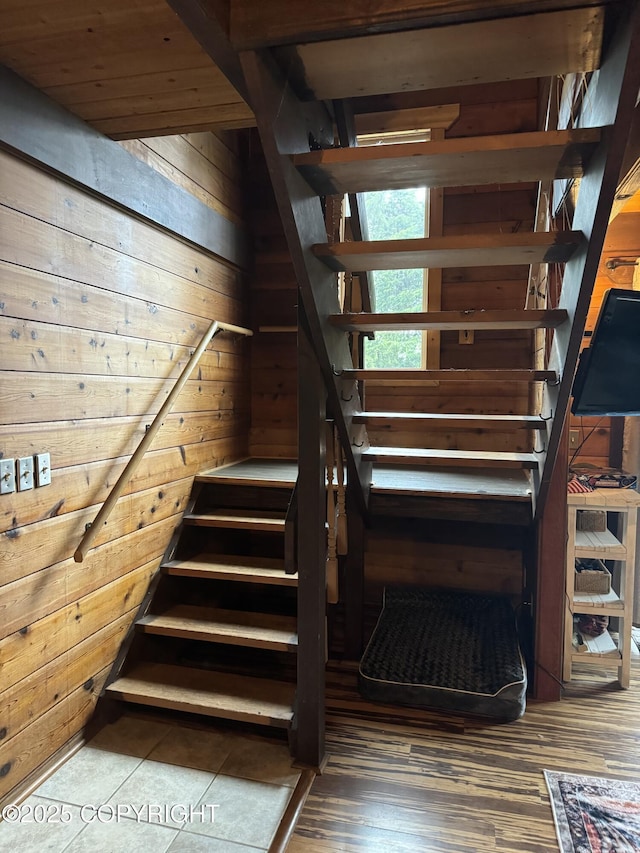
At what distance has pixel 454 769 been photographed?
6.79 ft

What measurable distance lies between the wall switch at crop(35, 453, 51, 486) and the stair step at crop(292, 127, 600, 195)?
1.26 m

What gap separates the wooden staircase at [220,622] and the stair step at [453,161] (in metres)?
1.24

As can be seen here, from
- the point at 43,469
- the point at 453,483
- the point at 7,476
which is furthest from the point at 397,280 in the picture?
the point at 7,476

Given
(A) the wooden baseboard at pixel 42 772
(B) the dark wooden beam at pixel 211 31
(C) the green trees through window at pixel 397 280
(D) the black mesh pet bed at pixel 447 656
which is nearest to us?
(B) the dark wooden beam at pixel 211 31

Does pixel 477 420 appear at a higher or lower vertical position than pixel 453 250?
lower

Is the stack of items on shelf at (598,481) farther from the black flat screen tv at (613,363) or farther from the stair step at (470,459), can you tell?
the black flat screen tv at (613,363)

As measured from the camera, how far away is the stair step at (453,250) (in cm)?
145

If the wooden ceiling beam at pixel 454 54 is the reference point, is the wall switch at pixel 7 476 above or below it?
below

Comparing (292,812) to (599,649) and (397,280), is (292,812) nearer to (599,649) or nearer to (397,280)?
(599,649)

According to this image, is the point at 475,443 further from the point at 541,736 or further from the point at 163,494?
the point at 163,494

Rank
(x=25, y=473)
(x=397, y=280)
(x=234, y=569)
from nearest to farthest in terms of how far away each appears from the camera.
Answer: (x=25, y=473) → (x=234, y=569) → (x=397, y=280)

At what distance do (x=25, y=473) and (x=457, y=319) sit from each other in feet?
4.88

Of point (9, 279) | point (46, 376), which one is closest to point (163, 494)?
point (46, 376)

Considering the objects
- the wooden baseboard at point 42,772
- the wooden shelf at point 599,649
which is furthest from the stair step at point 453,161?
the wooden shelf at point 599,649
